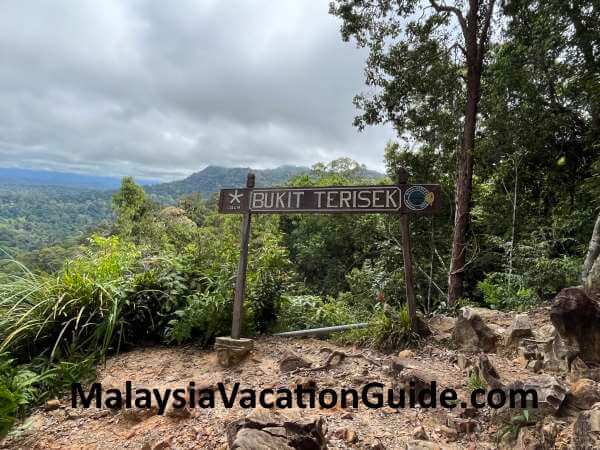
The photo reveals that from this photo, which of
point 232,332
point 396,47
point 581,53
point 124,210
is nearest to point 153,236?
point 124,210

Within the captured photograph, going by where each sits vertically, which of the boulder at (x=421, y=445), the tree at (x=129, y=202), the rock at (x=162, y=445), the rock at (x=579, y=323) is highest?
the tree at (x=129, y=202)

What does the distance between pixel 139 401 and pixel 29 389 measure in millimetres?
994

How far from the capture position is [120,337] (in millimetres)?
4008

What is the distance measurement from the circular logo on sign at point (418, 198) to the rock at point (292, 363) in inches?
69.7

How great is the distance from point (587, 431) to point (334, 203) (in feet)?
8.23

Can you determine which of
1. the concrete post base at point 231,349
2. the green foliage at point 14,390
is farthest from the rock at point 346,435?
the green foliage at point 14,390

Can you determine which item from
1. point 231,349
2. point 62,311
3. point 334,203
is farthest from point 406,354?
point 62,311

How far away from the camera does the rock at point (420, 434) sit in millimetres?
2156

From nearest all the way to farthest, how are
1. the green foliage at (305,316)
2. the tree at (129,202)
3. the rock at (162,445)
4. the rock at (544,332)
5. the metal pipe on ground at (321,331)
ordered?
1. the rock at (162,445)
2. the rock at (544,332)
3. the metal pipe on ground at (321,331)
4. the green foliage at (305,316)
5. the tree at (129,202)

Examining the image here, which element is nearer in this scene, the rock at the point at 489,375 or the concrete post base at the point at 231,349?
the rock at the point at 489,375

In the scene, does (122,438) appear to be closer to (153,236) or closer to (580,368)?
(580,368)

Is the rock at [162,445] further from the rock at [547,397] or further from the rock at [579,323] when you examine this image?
the rock at [579,323]

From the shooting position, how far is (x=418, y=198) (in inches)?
134

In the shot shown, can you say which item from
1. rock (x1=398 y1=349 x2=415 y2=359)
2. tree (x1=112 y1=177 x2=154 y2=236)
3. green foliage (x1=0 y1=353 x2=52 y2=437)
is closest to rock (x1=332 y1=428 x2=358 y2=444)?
rock (x1=398 y1=349 x2=415 y2=359)
